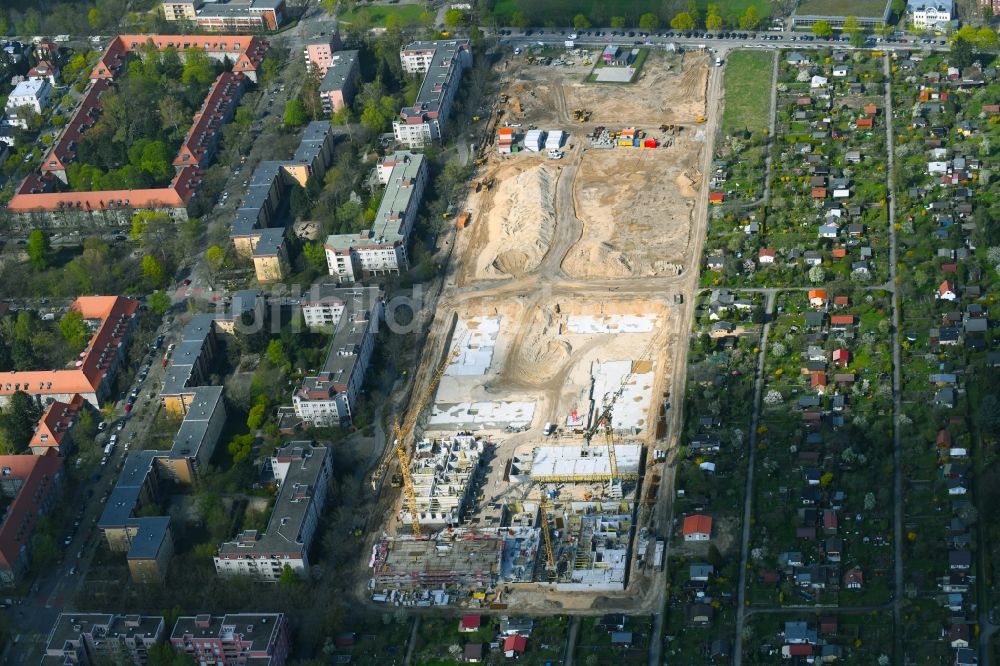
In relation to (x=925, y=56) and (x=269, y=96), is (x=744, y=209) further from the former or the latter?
(x=269, y=96)

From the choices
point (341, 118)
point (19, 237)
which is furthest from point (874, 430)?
point (19, 237)

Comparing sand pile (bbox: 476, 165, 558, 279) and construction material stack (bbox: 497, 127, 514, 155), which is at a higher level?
construction material stack (bbox: 497, 127, 514, 155)

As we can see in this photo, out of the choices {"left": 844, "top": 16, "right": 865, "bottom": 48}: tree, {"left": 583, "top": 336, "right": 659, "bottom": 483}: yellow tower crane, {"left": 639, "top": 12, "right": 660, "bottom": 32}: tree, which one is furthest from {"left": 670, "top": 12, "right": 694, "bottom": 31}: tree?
{"left": 583, "top": 336, "right": 659, "bottom": 483}: yellow tower crane

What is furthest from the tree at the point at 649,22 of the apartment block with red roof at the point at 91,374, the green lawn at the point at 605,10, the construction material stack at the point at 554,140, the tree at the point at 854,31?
the apartment block with red roof at the point at 91,374

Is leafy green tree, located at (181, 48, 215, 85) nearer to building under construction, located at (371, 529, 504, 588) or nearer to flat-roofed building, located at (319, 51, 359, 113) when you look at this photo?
flat-roofed building, located at (319, 51, 359, 113)

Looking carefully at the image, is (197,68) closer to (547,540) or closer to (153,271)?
(153,271)

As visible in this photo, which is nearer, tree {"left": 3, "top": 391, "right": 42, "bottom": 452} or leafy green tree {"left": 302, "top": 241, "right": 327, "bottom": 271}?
tree {"left": 3, "top": 391, "right": 42, "bottom": 452}
